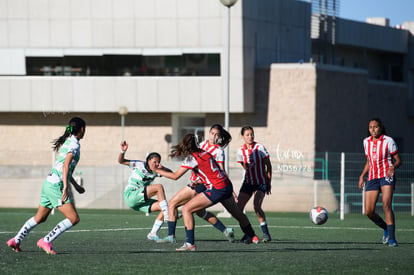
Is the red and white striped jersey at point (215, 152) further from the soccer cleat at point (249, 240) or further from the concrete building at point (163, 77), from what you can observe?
the concrete building at point (163, 77)

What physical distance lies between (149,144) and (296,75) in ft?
28.3

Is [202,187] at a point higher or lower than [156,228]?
higher

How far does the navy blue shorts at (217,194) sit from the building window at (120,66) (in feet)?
108

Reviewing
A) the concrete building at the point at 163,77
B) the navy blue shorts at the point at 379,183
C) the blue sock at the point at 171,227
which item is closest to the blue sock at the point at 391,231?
the navy blue shorts at the point at 379,183

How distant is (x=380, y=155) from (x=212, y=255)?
12.0ft

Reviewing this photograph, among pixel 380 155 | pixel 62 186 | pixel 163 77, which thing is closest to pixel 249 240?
pixel 380 155

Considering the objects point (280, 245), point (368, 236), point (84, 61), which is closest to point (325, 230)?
point (368, 236)

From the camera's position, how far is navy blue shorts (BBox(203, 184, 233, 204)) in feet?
41.2

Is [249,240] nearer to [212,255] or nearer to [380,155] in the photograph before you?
[212,255]

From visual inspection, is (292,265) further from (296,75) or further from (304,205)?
(296,75)

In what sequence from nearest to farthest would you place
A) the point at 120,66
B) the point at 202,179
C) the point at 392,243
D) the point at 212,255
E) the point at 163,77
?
the point at 212,255 < the point at 202,179 < the point at 392,243 < the point at 163,77 < the point at 120,66

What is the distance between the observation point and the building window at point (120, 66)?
150ft

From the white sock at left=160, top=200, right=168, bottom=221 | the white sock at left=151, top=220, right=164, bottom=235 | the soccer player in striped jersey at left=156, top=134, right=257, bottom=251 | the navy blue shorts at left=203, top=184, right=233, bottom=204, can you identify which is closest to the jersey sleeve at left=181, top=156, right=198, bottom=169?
the soccer player in striped jersey at left=156, top=134, right=257, bottom=251

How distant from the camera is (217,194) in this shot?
12.6m
